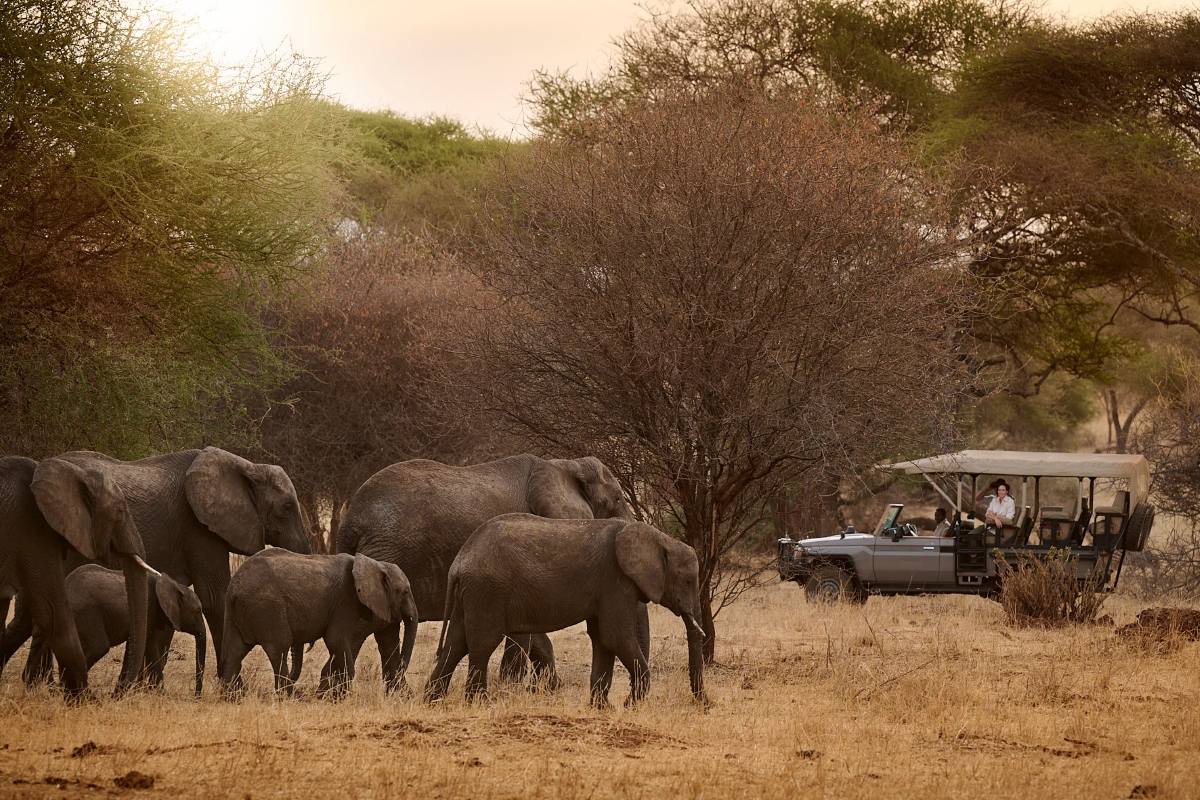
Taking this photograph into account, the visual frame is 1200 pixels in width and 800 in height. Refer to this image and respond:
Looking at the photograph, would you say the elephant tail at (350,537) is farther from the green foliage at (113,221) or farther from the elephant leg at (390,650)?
the green foliage at (113,221)

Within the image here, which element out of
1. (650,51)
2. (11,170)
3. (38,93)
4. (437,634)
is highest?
(650,51)

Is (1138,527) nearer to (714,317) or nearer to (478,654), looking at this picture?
(714,317)

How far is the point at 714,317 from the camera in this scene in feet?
39.6

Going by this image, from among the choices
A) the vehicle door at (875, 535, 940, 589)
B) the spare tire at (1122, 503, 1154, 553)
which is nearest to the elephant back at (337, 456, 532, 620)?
the vehicle door at (875, 535, 940, 589)

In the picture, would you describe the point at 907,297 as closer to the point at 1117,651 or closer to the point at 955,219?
the point at 1117,651

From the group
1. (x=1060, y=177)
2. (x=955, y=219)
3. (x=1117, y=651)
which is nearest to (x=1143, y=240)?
(x=1060, y=177)

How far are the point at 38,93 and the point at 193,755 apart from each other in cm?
838

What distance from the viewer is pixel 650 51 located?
89.5ft

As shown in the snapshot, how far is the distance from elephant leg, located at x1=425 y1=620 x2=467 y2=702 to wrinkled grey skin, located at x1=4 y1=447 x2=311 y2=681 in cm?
200

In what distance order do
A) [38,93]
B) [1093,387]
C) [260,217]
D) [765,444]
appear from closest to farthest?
[765,444]
[38,93]
[260,217]
[1093,387]

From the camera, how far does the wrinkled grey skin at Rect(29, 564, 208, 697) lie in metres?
10.5

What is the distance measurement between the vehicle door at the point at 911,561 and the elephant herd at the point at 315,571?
6.38m

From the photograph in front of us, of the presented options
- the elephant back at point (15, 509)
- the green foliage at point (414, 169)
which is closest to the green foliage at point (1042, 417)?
the green foliage at point (414, 169)

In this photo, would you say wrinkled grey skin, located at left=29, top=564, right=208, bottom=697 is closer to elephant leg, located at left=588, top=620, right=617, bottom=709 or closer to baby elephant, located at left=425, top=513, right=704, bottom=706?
baby elephant, located at left=425, top=513, right=704, bottom=706
